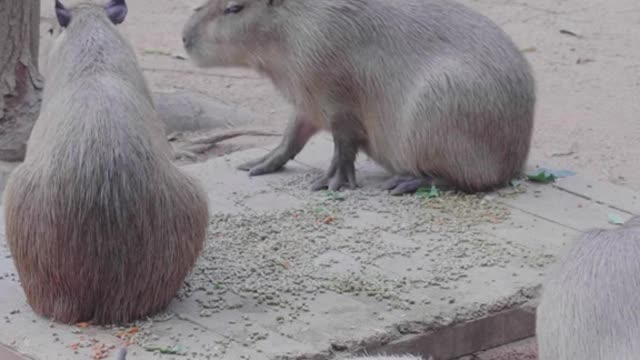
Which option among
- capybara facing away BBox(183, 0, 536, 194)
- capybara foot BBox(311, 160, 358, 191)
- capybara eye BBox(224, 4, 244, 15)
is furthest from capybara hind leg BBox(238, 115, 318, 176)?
capybara eye BBox(224, 4, 244, 15)

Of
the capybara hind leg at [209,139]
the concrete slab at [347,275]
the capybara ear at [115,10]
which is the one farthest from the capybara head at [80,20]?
the capybara hind leg at [209,139]

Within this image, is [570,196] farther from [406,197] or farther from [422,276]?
[422,276]

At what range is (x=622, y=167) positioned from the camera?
780 cm

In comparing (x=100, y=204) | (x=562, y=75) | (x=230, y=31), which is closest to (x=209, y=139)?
(x=230, y=31)

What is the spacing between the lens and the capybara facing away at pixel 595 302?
12.5ft

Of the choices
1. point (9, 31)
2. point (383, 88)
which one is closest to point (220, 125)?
point (9, 31)

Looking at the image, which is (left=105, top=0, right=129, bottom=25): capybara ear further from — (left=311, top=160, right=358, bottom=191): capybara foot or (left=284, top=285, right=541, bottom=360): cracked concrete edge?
(left=311, top=160, right=358, bottom=191): capybara foot

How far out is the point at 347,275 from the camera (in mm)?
5289

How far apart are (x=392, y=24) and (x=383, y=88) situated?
11.8 inches

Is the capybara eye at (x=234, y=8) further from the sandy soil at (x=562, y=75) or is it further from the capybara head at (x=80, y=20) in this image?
the sandy soil at (x=562, y=75)

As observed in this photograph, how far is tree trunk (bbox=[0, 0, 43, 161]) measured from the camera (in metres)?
7.58

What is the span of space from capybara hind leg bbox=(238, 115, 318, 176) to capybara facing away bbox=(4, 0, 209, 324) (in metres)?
1.73

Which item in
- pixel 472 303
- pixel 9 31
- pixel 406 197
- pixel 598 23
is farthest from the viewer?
pixel 598 23

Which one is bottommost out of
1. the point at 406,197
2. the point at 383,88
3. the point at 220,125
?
the point at 220,125
